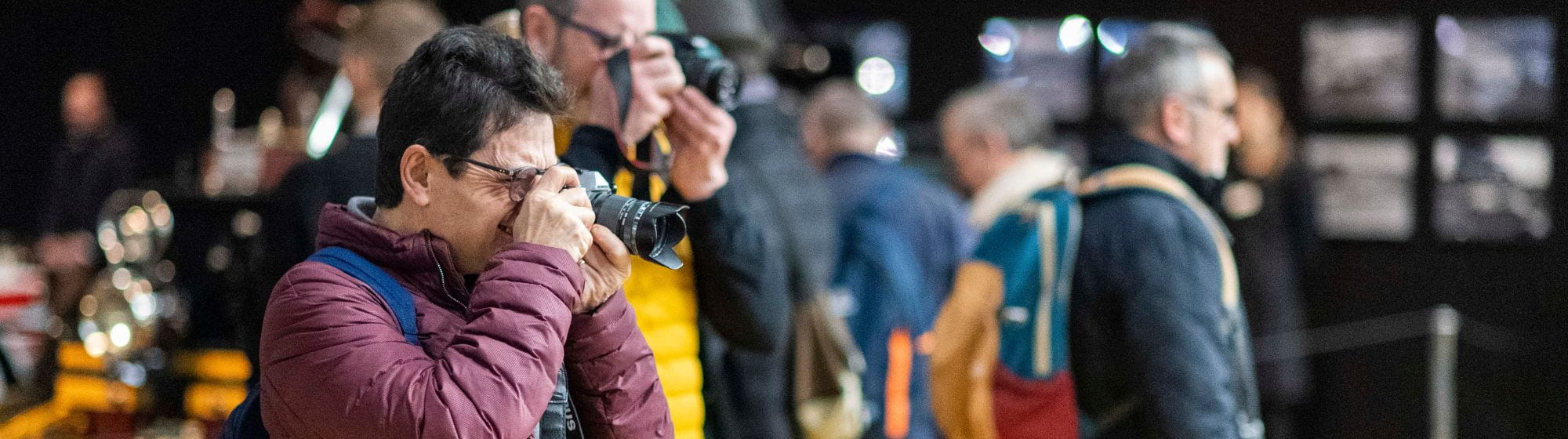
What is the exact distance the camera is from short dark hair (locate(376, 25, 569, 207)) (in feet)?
5.07

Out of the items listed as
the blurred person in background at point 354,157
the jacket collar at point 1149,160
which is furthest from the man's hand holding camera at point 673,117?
the jacket collar at point 1149,160

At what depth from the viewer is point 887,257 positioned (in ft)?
16.2

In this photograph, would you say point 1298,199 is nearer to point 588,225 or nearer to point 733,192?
point 733,192

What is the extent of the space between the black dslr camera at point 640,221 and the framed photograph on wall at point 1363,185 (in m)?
5.28

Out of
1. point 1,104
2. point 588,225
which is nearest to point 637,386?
point 588,225

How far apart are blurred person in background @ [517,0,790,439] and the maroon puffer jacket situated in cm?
63

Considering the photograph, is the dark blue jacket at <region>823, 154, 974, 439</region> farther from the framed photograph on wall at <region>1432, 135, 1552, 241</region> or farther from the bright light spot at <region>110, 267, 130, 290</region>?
the framed photograph on wall at <region>1432, 135, 1552, 241</region>

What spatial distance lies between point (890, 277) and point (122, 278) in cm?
225

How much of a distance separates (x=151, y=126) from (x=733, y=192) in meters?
5.31

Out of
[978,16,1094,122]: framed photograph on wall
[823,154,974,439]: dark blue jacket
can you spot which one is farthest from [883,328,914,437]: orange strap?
[978,16,1094,122]: framed photograph on wall

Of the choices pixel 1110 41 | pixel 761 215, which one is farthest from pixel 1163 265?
pixel 1110 41

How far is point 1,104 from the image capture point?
5.26 meters

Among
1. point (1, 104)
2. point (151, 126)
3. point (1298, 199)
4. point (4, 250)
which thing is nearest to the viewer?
point (1, 104)

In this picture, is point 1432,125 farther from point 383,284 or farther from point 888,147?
point 383,284
